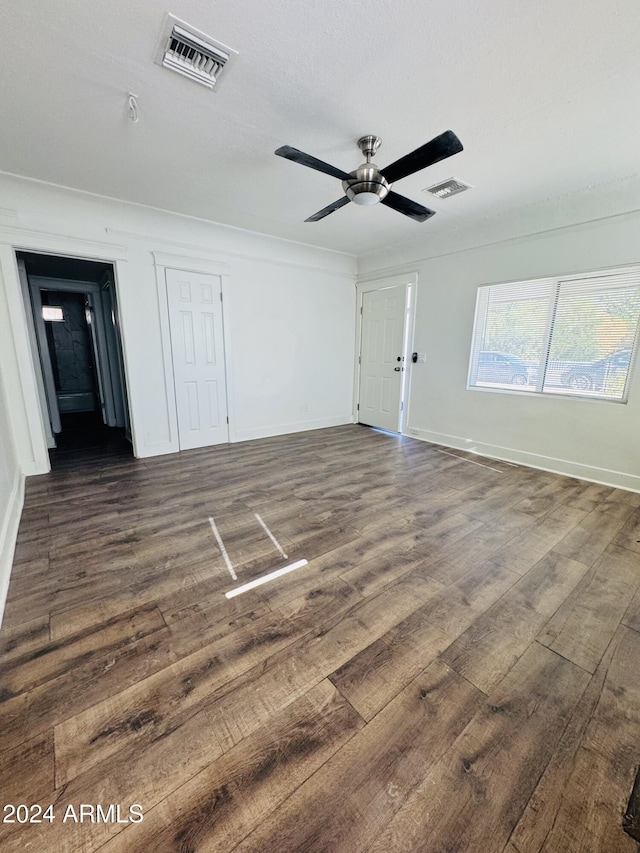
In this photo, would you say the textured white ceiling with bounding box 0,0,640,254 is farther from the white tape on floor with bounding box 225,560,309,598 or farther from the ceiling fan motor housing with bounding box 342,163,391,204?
the white tape on floor with bounding box 225,560,309,598

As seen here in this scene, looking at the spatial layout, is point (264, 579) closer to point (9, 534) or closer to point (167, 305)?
point (9, 534)

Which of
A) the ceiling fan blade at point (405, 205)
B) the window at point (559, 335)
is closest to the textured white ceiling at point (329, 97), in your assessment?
the ceiling fan blade at point (405, 205)

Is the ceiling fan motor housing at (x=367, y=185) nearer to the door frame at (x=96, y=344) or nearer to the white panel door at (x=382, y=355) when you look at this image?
the white panel door at (x=382, y=355)

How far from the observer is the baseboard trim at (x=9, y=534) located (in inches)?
72.3

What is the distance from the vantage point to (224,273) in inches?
173

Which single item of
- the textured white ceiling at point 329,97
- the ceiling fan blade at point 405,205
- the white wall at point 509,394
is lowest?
the white wall at point 509,394

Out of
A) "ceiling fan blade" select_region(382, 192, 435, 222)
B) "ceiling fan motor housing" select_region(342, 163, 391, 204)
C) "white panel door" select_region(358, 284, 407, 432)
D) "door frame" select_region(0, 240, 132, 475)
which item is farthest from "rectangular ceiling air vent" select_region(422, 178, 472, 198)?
"door frame" select_region(0, 240, 132, 475)

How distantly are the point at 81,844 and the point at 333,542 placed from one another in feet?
5.42

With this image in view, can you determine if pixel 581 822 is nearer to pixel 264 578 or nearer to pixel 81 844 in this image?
pixel 81 844

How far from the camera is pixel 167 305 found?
13.4 feet

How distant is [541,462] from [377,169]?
133 inches

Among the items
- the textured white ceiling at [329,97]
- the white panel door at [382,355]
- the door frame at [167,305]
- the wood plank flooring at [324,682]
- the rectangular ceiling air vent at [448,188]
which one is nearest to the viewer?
the wood plank flooring at [324,682]

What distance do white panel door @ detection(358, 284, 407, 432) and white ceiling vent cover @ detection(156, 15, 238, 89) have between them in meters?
3.62

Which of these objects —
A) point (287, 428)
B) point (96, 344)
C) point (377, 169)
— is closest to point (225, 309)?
point (287, 428)
